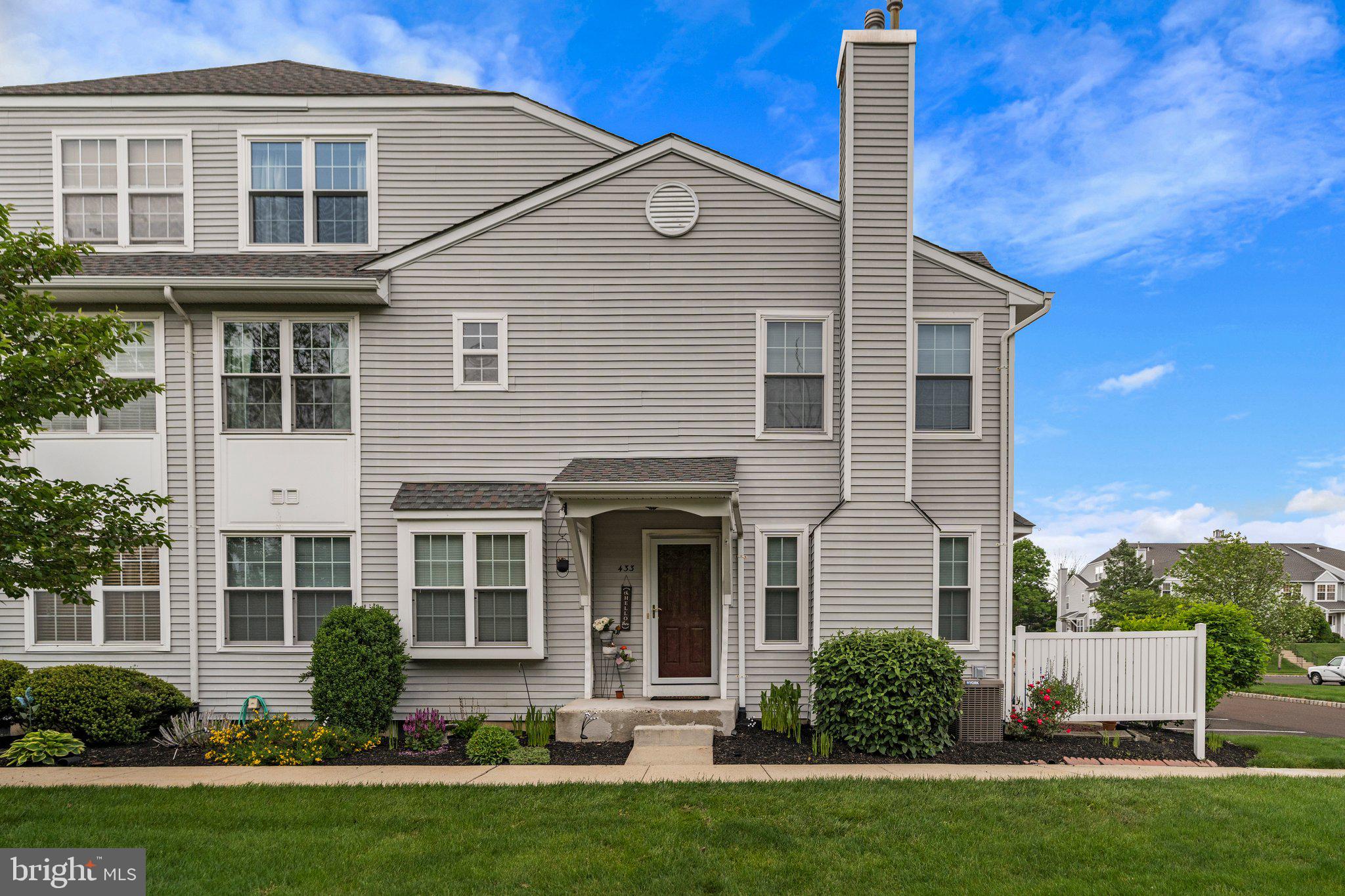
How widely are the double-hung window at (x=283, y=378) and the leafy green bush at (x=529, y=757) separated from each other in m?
4.95

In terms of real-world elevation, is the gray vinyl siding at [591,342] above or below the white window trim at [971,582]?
above

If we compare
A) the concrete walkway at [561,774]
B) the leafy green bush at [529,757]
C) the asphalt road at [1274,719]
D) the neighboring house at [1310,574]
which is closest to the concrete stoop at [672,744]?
the concrete walkway at [561,774]

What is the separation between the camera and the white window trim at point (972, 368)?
10.3 metres

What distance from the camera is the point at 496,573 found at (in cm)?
1023

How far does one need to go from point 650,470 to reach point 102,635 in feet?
26.0

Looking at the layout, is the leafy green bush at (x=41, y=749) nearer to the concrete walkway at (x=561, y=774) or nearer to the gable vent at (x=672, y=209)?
the concrete walkway at (x=561, y=774)

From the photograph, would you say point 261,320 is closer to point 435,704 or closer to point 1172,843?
point 435,704

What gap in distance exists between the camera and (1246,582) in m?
34.1

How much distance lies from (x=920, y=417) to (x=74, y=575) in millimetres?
9665

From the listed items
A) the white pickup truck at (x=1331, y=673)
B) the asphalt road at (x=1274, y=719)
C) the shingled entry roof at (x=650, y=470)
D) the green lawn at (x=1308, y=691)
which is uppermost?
the shingled entry roof at (x=650, y=470)

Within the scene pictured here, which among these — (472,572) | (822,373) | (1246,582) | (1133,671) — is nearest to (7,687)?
(472,572)

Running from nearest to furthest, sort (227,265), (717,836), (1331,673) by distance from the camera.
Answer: (717,836)
(227,265)
(1331,673)

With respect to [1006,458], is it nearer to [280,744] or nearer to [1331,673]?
[280,744]

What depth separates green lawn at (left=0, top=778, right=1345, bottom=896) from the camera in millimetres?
5281
